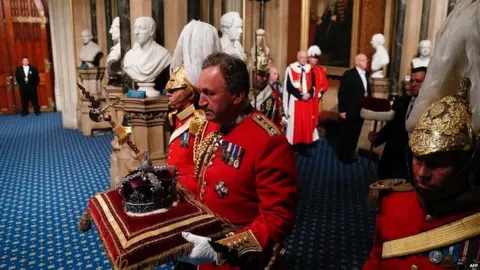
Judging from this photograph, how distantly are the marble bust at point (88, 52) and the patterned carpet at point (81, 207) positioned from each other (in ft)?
5.64

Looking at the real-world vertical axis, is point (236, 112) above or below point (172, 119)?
above

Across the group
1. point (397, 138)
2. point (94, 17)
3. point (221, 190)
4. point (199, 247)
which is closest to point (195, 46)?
point (397, 138)

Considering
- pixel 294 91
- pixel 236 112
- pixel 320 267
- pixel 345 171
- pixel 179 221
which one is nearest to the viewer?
pixel 179 221

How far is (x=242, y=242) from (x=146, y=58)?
3.62 metres

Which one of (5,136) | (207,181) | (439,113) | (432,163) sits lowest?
(5,136)

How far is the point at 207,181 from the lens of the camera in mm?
2012

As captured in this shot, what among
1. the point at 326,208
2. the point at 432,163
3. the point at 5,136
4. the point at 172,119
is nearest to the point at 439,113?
the point at 432,163

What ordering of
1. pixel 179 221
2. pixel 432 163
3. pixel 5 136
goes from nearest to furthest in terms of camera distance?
pixel 432 163 < pixel 179 221 < pixel 5 136

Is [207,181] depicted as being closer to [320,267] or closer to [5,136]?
→ [320,267]

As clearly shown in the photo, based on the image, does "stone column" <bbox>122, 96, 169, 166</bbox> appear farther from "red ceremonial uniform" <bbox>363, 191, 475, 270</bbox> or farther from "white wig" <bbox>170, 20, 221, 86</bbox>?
"red ceremonial uniform" <bbox>363, 191, 475, 270</bbox>

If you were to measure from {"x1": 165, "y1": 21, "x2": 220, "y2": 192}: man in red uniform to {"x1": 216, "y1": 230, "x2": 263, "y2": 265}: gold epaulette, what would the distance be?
58cm

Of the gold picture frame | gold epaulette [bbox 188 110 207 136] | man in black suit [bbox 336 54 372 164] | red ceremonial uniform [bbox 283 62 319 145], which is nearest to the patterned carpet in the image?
man in black suit [bbox 336 54 372 164]

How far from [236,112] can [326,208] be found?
3.52 m

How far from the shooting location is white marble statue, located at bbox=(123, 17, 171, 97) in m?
4.78
